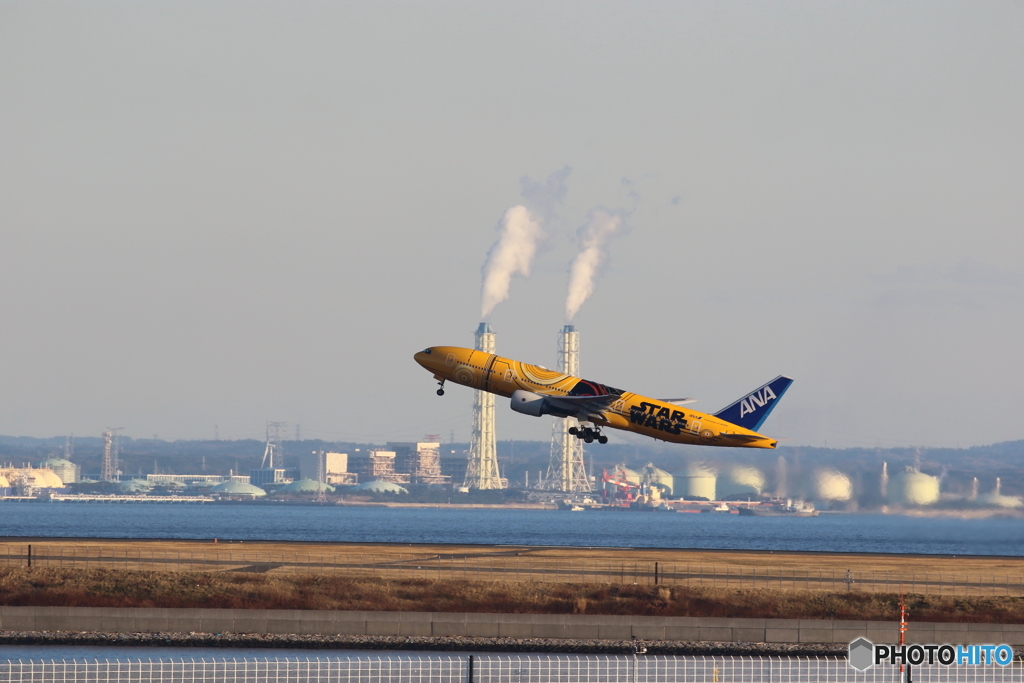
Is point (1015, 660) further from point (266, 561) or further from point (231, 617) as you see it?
point (266, 561)

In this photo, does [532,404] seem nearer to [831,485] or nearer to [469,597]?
[469,597]

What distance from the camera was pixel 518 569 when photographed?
8762cm

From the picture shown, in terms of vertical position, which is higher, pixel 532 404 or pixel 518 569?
pixel 532 404

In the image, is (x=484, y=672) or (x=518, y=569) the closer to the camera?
(x=484, y=672)

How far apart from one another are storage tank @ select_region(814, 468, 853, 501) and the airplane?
86534mm

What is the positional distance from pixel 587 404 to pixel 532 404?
379cm

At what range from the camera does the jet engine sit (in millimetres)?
81312

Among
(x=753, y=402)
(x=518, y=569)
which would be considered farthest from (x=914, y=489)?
(x=518, y=569)

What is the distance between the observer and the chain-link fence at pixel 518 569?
82.4 m

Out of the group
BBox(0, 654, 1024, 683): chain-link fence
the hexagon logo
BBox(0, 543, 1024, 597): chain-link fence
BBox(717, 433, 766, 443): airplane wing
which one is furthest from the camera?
BBox(0, 543, 1024, 597): chain-link fence

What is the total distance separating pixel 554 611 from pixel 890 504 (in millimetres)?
92187

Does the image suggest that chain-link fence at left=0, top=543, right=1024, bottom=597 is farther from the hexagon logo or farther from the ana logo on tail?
the hexagon logo

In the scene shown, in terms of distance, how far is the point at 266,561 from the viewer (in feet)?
299

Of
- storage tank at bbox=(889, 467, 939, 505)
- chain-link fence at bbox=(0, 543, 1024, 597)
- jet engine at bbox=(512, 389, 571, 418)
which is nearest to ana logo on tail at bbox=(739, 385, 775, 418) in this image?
chain-link fence at bbox=(0, 543, 1024, 597)
